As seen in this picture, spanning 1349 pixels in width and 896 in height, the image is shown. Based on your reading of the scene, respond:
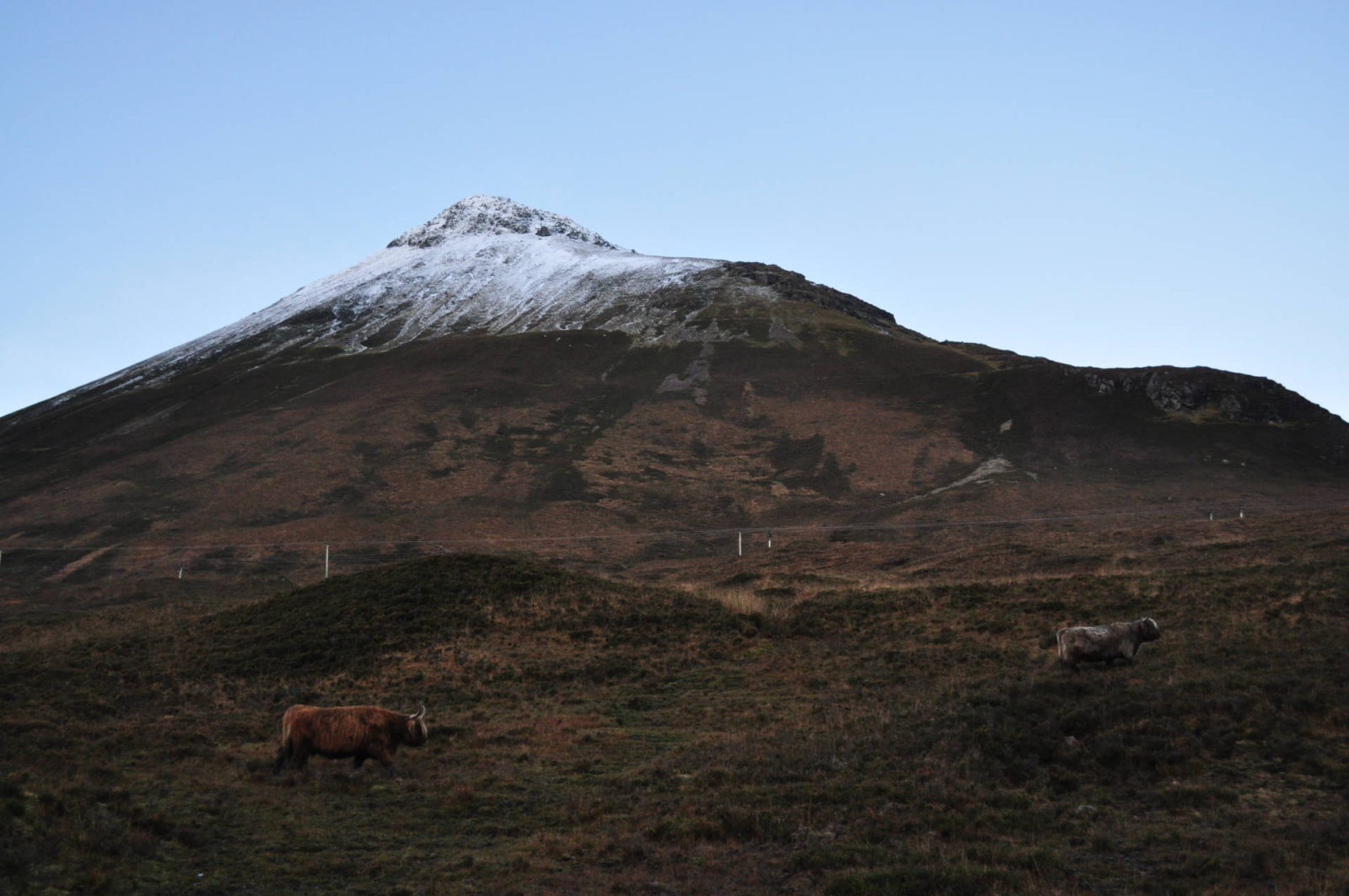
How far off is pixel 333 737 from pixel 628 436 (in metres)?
74.8

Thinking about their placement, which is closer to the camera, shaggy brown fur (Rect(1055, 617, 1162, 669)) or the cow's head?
the cow's head

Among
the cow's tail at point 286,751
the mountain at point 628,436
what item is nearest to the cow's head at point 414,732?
the cow's tail at point 286,751

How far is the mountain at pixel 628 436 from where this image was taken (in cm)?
7225

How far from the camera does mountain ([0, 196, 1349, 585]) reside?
7225 cm

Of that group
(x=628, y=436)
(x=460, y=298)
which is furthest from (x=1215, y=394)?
(x=460, y=298)

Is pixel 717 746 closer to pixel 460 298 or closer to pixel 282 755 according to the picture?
pixel 282 755

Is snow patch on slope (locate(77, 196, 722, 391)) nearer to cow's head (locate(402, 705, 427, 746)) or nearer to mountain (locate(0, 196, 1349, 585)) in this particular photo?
mountain (locate(0, 196, 1349, 585))

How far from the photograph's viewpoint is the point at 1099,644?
21.6 m

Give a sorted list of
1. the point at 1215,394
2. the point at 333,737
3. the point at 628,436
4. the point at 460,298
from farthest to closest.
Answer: the point at 460,298
the point at 628,436
the point at 1215,394
the point at 333,737

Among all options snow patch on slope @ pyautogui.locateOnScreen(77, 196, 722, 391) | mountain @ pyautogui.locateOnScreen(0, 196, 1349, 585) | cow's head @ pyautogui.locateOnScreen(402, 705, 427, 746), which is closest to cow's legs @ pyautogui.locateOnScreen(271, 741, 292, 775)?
cow's head @ pyautogui.locateOnScreen(402, 705, 427, 746)

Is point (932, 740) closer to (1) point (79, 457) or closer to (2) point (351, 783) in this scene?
(2) point (351, 783)

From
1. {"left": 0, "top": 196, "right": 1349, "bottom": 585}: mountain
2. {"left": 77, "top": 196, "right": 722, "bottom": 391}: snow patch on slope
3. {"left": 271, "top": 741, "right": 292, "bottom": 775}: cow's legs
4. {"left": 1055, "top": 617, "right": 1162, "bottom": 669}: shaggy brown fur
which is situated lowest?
{"left": 271, "top": 741, "right": 292, "bottom": 775}: cow's legs

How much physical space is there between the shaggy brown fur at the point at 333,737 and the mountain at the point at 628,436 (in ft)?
154

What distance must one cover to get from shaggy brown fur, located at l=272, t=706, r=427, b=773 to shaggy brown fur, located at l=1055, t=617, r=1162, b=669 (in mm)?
14881
